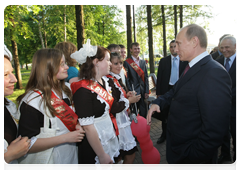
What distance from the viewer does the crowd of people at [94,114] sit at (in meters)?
1.37

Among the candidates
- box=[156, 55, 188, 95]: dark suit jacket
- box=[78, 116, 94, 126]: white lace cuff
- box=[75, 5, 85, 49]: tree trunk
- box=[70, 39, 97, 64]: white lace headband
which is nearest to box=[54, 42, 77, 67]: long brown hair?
box=[70, 39, 97, 64]: white lace headband

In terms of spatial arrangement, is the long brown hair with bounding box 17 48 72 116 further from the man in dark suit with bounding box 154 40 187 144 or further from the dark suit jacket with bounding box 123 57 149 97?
the man in dark suit with bounding box 154 40 187 144

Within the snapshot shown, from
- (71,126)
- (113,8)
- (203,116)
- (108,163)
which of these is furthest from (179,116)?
(113,8)

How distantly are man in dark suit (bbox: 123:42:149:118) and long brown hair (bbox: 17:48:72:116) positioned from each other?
106 inches

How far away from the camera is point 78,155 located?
1.90 metres

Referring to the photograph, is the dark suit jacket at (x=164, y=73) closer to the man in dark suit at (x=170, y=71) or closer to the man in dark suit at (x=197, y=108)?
the man in dark suit at (x=170, y=71)

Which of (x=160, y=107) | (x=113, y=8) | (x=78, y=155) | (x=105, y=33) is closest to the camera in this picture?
(x=78, y=155)

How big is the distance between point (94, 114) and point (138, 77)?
107 inches

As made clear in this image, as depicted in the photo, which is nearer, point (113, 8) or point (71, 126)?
point (71, 126)

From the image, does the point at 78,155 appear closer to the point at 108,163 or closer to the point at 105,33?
the point at 108,163

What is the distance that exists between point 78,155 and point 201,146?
1375mm

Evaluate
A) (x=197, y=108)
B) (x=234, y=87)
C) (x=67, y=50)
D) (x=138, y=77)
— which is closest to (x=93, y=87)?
(x=197, y=108)

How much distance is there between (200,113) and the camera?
1.49 metres

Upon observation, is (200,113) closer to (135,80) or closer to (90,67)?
(90,67)
